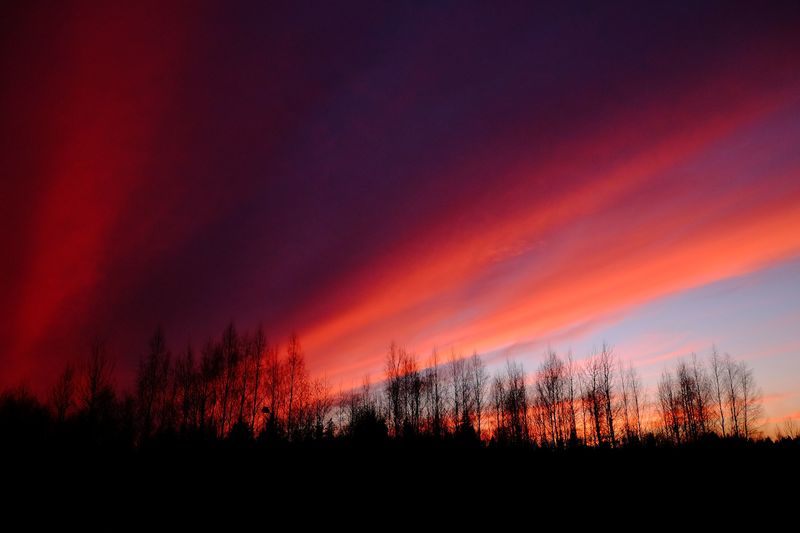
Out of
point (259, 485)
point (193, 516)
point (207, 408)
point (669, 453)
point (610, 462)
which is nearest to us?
point (193, 516)

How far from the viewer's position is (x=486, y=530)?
11.4 m

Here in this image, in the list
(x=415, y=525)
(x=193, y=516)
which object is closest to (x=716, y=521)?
(x=415, y=525)

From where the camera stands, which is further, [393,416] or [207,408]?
[393,416]

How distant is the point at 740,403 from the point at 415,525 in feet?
189

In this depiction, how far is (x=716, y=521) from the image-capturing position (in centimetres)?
1155

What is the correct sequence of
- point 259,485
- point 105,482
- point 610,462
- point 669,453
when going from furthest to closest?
point 669,453
point 610,462
point 105,482
point 259,485

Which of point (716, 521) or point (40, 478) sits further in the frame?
point (40, 478)

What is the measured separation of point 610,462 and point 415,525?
1053 cm

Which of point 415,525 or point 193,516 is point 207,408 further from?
point 415,525

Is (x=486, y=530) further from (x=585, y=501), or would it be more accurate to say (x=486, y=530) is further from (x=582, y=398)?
(x=582, y=398)

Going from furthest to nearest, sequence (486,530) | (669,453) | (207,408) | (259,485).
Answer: (207,408), (669,453), (259,485), (486,530)

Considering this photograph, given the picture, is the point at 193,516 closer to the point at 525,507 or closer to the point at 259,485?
the point at 259,485

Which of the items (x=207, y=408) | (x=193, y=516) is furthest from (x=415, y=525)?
(x=207, y=408)

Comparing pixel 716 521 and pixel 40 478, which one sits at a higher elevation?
pixel 40 478
